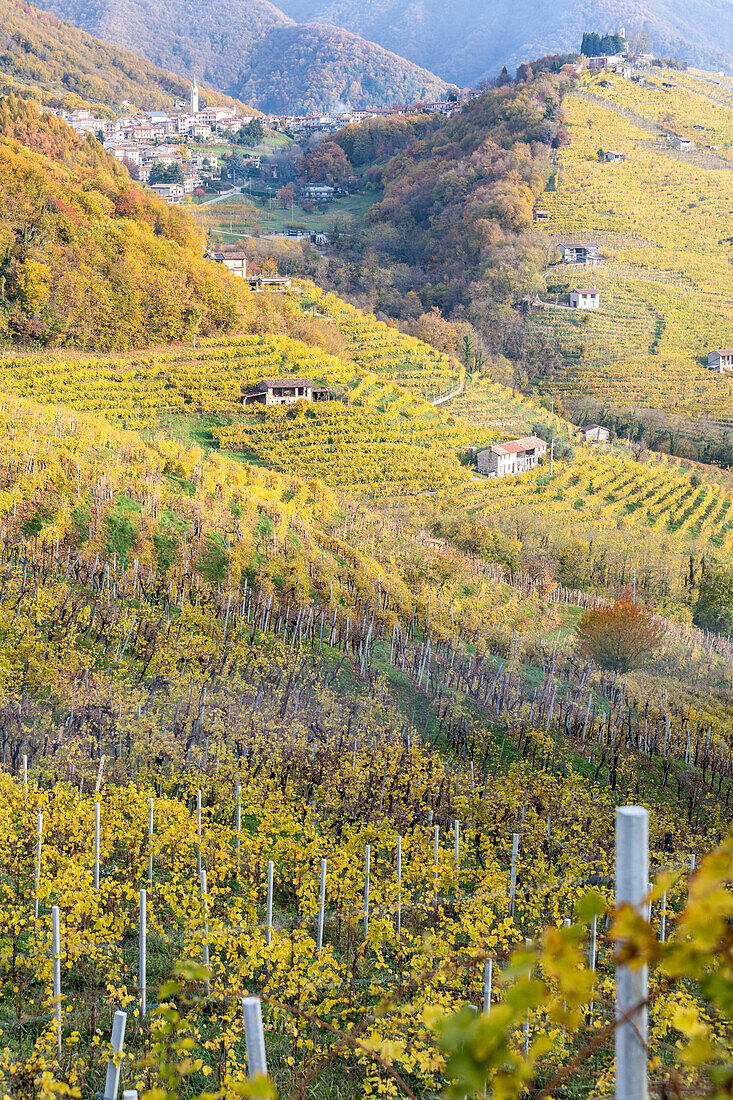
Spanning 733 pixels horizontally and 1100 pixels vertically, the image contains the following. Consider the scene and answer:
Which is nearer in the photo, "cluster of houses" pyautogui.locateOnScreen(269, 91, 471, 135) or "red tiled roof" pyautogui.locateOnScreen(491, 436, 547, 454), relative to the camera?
"red tiled roof" pyautogui.locateOnScreen(491, 436, 547, 454)

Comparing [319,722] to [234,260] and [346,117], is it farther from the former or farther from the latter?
[346,117]

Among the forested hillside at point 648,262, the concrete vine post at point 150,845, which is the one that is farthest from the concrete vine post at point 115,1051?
the forested hillside at point 648,262

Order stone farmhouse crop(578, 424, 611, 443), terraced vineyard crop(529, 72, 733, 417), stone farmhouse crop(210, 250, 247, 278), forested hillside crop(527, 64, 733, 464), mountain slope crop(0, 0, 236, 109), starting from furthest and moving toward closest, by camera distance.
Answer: mountain slope crop(0, 0, 236, 109) → terraced vineyard crop(529, 72, 733, 417) → stone farmhouse crop(210, 250, 247, 278) → forested hillside crop(527, 64, 733, 464) → stone farmhouse crop(578, 424, 611, 443)

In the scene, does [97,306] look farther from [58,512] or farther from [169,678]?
[169,678]

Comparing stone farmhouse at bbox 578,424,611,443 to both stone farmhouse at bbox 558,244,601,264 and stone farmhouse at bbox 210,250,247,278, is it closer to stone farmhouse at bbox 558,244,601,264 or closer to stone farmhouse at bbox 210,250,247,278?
stone farmhouse at bbox 210,250,247,278

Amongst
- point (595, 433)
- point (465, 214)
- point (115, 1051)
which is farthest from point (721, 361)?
point (115, 1051)

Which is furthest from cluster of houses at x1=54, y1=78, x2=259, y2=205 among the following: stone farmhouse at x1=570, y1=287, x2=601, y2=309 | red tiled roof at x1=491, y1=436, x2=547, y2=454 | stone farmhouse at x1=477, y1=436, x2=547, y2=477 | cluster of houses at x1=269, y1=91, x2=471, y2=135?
stone farmhouse at x1=477, y1=436, x2=547, y2=477
